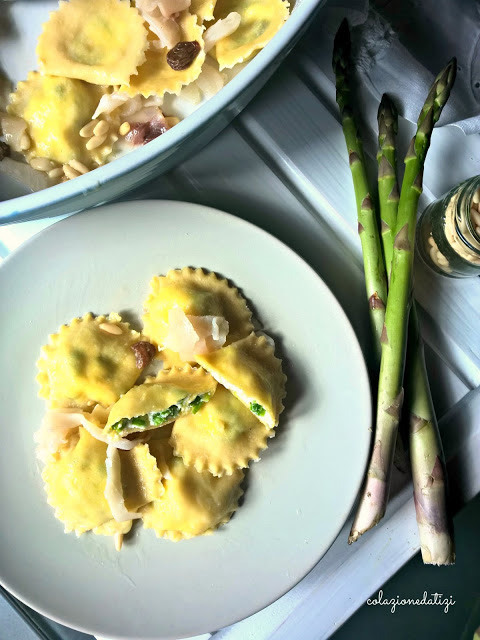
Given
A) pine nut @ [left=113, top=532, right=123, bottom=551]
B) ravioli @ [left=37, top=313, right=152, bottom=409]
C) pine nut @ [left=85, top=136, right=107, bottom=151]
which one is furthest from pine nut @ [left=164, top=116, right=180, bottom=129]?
pine nut @ [left=113, top=532, right=123, bottom=551]

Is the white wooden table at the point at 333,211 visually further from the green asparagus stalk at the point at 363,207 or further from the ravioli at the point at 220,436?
the ravioli at the point at 220,436

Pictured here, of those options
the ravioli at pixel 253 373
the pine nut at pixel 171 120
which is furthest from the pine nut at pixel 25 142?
the ravioli at pixel 253 373

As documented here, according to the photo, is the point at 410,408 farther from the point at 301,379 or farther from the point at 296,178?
the point at 296,178

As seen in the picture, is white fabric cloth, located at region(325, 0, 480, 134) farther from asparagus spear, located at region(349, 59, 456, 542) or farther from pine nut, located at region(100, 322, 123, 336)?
pine nut, located at region(100, 322, 123, 336)

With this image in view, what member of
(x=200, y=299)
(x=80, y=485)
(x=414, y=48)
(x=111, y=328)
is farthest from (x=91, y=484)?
(x=414, y=48)

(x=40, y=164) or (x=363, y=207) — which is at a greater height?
(x=40, y=164)

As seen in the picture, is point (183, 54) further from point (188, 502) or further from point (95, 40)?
point (188, 502)
